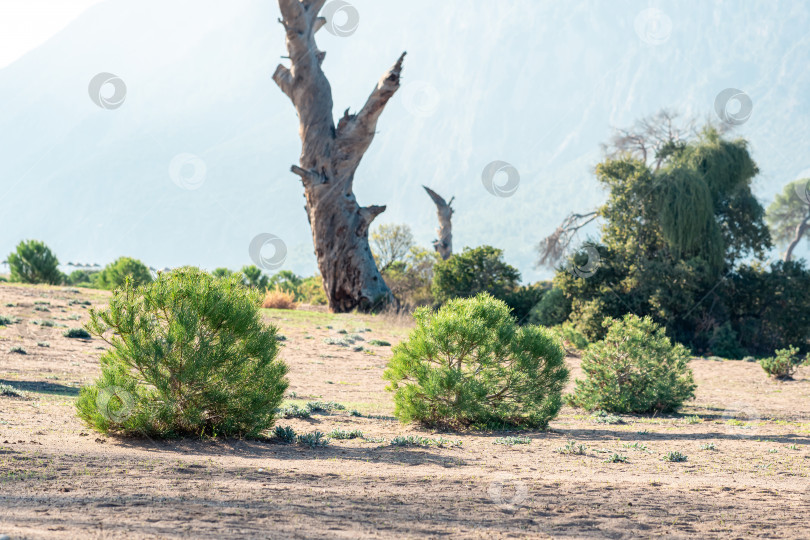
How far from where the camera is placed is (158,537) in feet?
11.9

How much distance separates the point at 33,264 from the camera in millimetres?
24562

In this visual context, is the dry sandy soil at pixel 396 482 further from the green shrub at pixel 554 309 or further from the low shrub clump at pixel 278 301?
the low shrub clump at pixel 278 301

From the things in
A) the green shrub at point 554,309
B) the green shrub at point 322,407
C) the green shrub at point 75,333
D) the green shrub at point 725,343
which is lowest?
the green shrub at point 322,407

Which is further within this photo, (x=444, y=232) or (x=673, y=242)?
(x=444, y=232)

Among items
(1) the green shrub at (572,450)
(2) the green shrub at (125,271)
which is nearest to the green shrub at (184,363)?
(1) the green shrub at (572,450)

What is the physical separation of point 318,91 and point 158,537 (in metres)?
20.7

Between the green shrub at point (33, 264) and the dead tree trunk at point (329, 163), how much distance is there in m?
9.39

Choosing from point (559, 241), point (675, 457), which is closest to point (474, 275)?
point (559, 241)

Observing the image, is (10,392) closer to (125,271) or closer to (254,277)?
(125,271)

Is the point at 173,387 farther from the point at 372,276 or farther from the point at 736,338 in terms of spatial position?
the point at 736,338

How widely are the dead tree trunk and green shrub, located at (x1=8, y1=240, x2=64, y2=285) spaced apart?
9.39 metres

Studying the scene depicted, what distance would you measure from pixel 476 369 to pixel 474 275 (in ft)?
50.2

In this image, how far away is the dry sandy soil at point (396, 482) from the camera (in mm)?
4145

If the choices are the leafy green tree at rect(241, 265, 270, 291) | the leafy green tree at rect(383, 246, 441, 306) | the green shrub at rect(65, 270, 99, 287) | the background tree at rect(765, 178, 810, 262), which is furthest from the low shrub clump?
the background tree at rect(765, 178, 810, 262)
